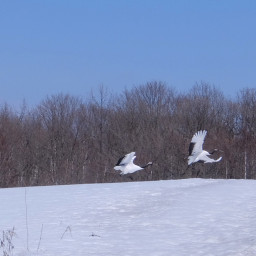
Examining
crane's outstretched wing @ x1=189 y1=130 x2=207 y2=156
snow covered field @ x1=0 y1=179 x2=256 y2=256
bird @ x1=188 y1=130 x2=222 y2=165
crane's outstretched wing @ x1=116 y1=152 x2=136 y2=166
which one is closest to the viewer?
snow covered field @ x1=0 y1=179 x2=256 y2=256

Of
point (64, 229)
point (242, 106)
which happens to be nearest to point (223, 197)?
point (64, 229)

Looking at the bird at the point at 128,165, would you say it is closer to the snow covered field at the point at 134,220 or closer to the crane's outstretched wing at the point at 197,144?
the crane's outstretched wing at the point at 197,144

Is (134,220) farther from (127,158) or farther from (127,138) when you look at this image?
(127,138)

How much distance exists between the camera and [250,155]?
39.3m

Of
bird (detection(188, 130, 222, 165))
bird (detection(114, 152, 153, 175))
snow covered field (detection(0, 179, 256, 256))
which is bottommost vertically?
snow covered field (detection(0, 179, 256, 256))

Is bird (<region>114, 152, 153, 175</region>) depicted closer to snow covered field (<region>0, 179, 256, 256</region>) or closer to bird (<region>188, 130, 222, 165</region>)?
bird (<region>188, 130, 222, 165</region>)

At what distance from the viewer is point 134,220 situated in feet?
35.2

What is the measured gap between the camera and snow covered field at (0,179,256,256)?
867 centimetres

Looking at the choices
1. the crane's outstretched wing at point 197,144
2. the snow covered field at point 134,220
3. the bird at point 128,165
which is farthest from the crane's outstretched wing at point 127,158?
the snow covered field at point 134,220

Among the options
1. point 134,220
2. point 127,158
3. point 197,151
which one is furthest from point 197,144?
point 134,220

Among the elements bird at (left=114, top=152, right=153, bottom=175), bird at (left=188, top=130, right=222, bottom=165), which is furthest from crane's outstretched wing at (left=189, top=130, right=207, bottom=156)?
bird at (left=114, top=152, right=153, bottom=175)

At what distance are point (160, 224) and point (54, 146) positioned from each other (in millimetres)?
38943

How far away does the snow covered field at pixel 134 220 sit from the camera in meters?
8.67

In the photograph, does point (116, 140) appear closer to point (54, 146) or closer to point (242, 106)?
point (54, 146)
